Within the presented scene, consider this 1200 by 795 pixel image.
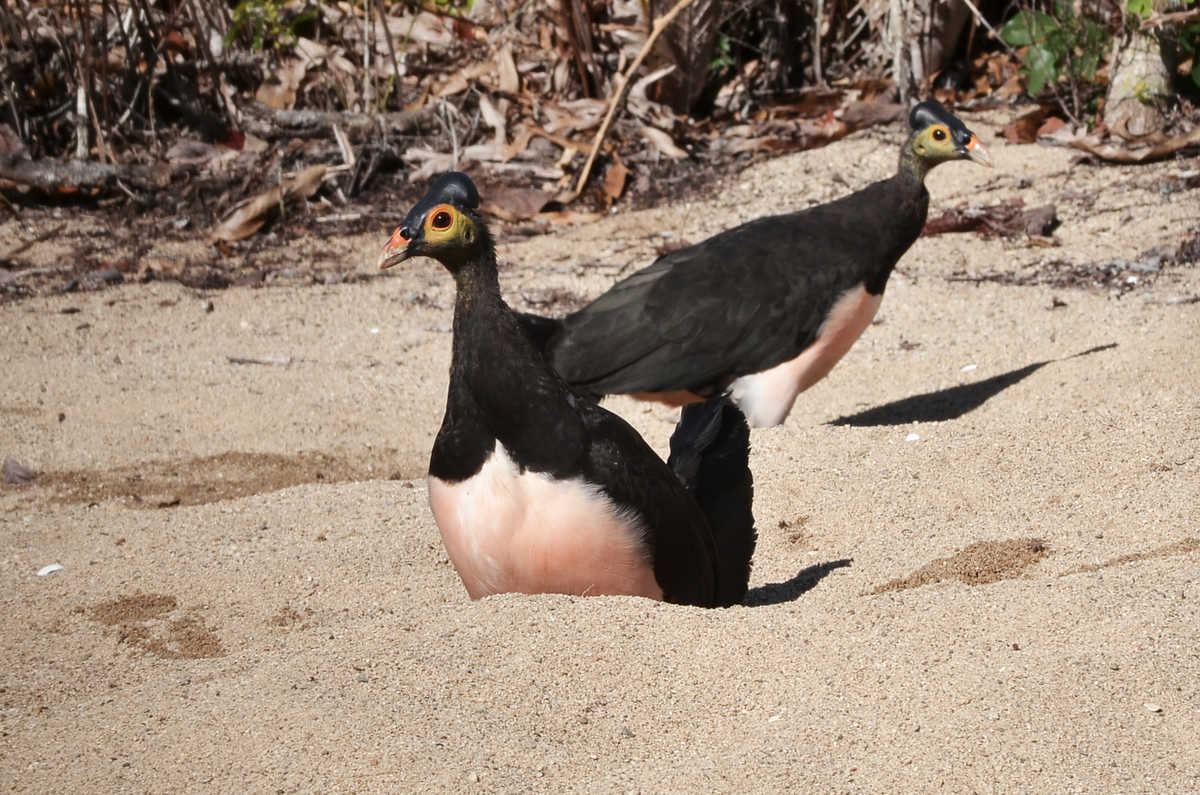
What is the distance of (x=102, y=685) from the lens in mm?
3691

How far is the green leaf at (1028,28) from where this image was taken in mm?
8562

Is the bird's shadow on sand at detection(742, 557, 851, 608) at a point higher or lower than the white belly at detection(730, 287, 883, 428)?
lower

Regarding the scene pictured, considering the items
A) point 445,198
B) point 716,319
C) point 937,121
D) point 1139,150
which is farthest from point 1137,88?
point 445,198

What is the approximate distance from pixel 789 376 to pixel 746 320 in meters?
0.29

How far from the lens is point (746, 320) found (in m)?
5.75

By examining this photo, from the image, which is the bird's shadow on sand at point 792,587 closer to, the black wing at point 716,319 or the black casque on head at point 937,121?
the black wing at point 716,319

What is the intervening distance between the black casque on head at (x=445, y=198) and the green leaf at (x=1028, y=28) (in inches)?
231

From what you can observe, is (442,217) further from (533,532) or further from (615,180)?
(615,180)

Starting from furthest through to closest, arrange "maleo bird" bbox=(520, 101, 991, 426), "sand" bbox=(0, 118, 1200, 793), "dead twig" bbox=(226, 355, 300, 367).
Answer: "dead twig" bbox=(226, 355, 300, 367), "maleo bird" bbox=(520, 101, 991, 426), "sand" bbox=(0, 118, 1200, 793)

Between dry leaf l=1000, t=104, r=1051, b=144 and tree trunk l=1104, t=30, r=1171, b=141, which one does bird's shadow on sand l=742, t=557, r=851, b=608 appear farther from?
dry leaf l=1000, t=104, r=1051, b=144

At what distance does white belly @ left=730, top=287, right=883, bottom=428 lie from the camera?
5.71 meters

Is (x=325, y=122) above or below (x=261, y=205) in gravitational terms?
above

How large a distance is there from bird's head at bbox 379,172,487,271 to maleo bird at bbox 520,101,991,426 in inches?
80.7

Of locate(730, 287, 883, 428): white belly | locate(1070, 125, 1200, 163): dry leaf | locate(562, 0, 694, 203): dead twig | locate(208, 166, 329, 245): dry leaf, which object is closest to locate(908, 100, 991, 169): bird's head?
locate(730, 287, 883, 428): white belly
